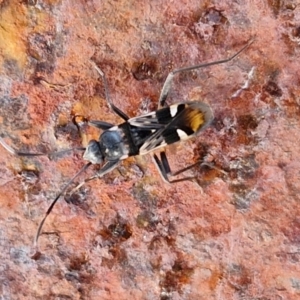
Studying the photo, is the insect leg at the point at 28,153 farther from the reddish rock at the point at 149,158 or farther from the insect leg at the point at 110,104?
the insect leg at the point at 110,104

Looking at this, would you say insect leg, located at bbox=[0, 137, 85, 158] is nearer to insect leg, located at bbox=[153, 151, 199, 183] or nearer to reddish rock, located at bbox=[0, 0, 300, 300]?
reddish rock, located at bbox=[0, 0, 300, 300]

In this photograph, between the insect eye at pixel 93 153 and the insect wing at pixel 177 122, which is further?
the insect eye at pixel 93 153

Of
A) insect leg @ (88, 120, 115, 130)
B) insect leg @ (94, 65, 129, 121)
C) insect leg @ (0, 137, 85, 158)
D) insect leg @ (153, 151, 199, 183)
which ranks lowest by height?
insect leg @ (153, 151, 199, 183)

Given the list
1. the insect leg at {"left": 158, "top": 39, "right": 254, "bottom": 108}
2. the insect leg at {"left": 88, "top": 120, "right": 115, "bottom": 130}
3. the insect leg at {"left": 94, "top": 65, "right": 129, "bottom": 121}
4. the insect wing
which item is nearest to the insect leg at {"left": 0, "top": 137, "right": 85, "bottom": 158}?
the insect leg at {"left": 88, "top": 120, "right": 115, "bottom": 130}

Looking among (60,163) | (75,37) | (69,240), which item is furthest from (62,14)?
(69,240)

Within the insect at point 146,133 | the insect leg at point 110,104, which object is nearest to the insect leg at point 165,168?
the insect at point 146,133

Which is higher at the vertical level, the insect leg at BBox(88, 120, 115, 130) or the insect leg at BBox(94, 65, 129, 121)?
the insect leg at BBox(94, 65, 129, 121)

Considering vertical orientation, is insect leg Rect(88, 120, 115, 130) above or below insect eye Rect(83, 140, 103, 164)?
above

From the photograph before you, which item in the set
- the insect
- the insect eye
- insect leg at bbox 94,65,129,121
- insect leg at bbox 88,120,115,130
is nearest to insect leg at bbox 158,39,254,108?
the insect

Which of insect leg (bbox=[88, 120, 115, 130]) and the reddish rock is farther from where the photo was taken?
insect leg (bbox=[88, 120, 115, 130])

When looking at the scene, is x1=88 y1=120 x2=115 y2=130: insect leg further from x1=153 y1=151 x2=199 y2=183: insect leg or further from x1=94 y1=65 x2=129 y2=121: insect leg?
x1=153 y1=151 x2=199 y2=183: insect leg
